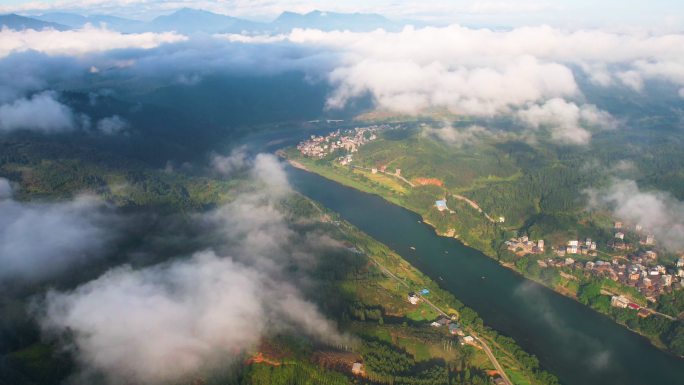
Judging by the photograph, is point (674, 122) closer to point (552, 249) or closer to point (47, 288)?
point (552, 249)

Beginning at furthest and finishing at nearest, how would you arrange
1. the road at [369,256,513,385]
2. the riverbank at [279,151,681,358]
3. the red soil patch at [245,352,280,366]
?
1. the riverbank at [279,151,681,358]
2. the road at [369,256,513,385]
3. the red soil patch at [245,352,280,366]

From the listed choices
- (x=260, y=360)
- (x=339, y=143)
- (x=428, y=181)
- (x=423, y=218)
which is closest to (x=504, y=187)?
(x=428, y=181)

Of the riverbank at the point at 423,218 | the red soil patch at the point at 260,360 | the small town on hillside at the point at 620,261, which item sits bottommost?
the riverbank at the point at 423,218

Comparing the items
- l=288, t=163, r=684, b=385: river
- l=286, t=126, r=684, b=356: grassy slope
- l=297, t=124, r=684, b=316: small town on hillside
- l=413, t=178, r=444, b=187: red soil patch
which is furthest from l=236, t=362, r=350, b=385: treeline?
l=413, t=178, r=444, b=187: red soil patch

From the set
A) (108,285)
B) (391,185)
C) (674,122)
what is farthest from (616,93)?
(108,285)

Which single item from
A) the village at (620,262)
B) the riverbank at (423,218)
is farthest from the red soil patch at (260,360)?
the village at (620,262)

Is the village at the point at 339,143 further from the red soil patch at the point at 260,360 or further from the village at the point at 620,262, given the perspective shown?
the red soil patch at the point at 260,360

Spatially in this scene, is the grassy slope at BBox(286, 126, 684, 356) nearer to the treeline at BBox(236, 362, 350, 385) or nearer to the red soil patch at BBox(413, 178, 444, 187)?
the red soil patch at BBox(413, 178, 444, 187)
